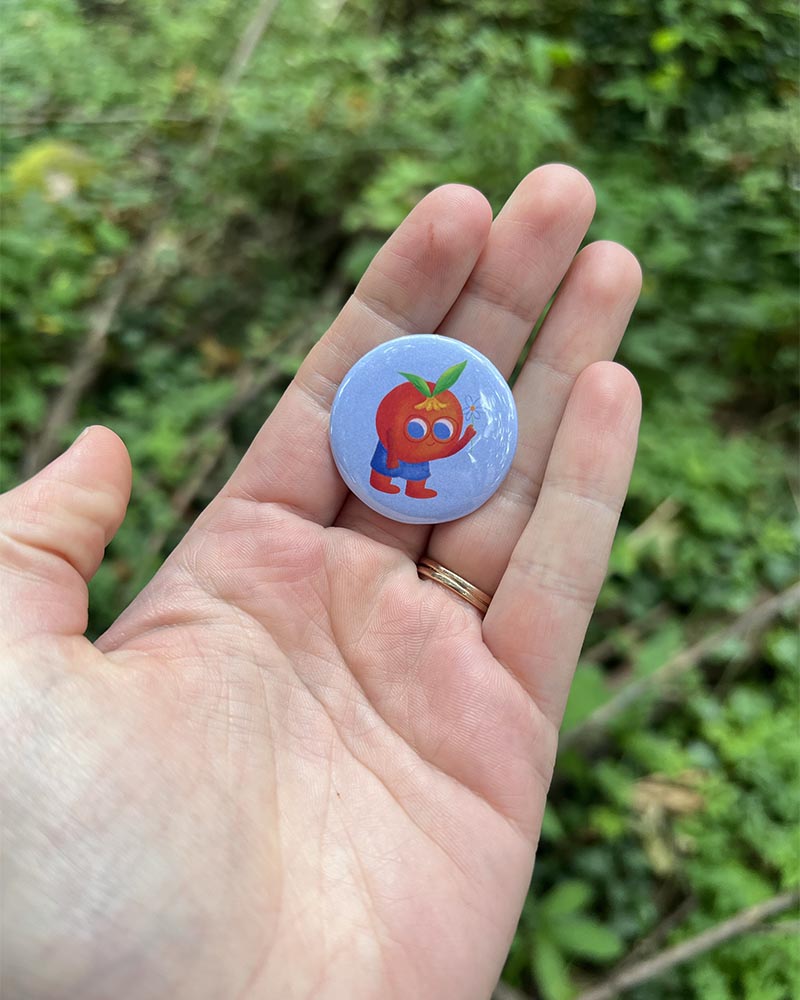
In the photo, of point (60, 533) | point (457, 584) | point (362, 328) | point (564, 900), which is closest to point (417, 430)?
point (362, 328)

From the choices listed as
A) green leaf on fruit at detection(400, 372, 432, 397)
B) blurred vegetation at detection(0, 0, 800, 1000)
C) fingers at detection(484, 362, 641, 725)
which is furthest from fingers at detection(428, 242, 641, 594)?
blurred vegetation at detection(0, 0, 800, 1000)

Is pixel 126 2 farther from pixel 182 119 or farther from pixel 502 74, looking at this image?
pixel 502 74

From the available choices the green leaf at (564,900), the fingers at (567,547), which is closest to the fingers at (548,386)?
the fingers at (567,547)

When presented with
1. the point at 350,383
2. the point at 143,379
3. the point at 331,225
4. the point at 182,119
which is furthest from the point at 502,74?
the point at 143,379

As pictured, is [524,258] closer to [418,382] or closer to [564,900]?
[418,382]

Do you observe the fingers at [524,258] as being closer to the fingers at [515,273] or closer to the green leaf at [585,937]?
the fingers at [515,273]

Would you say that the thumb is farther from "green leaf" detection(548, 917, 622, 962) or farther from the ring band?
"green leaf" detection(548, 917, 622, 962)

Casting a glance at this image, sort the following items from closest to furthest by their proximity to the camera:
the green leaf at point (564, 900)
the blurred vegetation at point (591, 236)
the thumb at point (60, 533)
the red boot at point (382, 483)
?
the thumb at point (60, 533) < the red boot at point (382, 483) < the green leaf at point (564, 900) < the blurred vegetation at point (591, 236)
